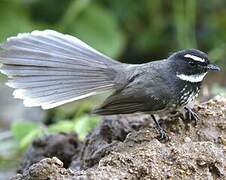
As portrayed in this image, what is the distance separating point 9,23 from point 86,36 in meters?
0.97

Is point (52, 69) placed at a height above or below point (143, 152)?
above

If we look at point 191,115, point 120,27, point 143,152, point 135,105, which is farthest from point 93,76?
point 120,27

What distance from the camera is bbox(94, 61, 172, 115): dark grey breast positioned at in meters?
4.73

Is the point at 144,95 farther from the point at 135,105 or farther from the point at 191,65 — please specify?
the point at 191,65

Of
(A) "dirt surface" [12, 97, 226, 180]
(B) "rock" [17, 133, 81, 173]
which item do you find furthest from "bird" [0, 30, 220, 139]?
(B) "rock" [17, 133, 81, 173]

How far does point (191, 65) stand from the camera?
4.88m

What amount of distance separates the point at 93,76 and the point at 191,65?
0.75 m

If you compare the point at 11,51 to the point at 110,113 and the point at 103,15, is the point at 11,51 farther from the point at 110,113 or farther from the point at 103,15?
the point at 103,15

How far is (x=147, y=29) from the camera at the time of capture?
982 centimetres

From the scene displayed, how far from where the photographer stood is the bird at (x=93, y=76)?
15.6 ft

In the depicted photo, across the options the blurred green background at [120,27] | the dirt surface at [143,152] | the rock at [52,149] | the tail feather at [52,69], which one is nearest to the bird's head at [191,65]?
the dirt surface at [143,152]

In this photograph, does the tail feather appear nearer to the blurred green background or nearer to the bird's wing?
the bird's wing

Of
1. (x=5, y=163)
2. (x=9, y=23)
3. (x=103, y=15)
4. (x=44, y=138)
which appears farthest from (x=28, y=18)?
(x=44, y=138)

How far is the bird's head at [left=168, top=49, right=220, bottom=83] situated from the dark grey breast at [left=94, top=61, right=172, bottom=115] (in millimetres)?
88
